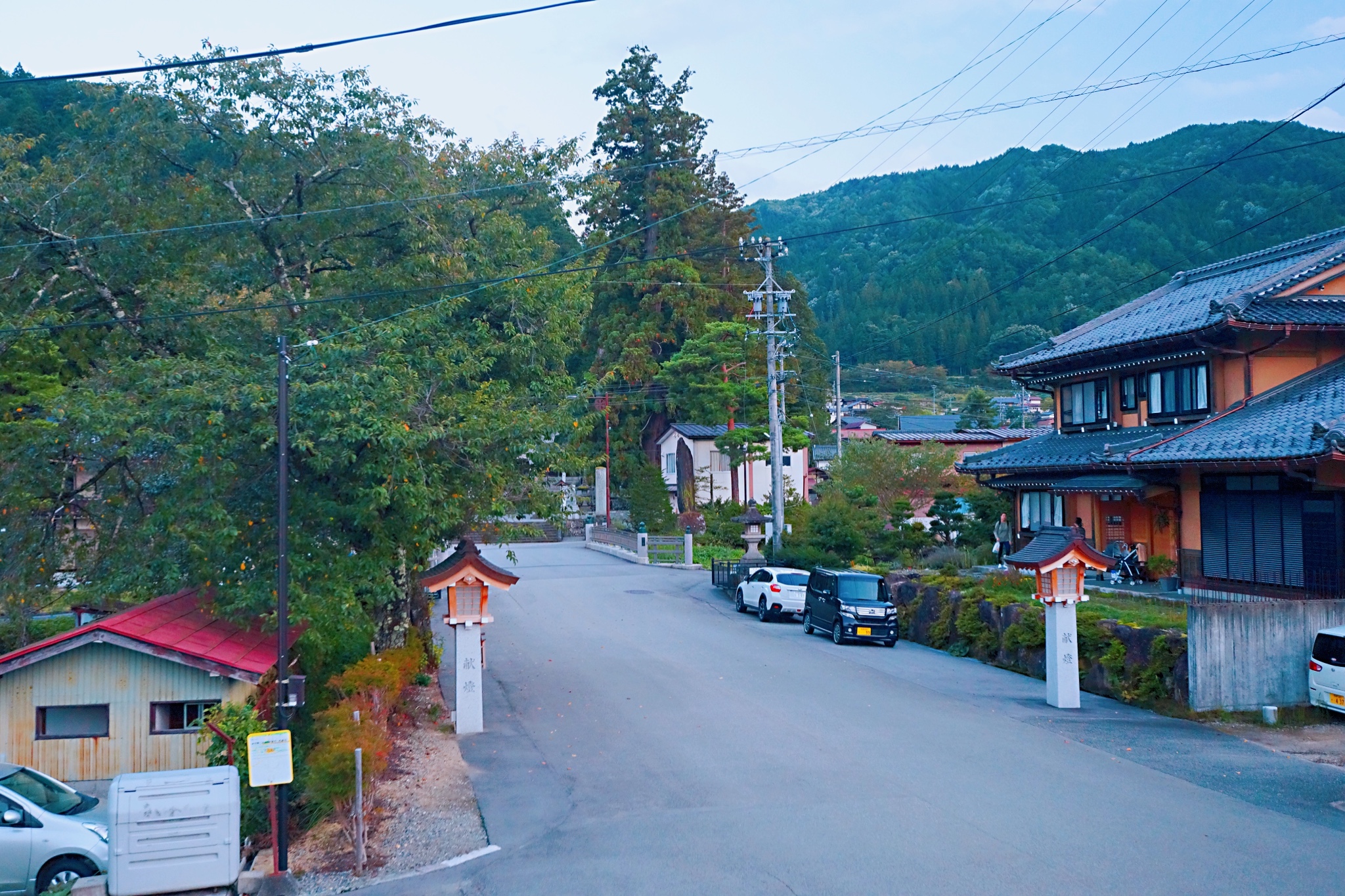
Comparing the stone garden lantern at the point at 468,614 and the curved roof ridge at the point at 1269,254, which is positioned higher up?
the curved roof ridge at the point at 1269,254

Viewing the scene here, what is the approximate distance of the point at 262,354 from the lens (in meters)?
17.4

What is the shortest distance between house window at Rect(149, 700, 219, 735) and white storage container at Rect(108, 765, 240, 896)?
4730mm

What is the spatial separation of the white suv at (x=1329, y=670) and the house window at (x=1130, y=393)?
1209cm

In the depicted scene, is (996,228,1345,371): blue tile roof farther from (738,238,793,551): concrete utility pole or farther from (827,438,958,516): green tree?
(827,438,958,516): green tree

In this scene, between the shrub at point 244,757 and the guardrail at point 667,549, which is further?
the guardrail at point 667,549

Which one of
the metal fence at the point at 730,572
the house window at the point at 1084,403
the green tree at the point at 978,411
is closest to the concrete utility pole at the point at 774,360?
the metal fence at the point at 730,572

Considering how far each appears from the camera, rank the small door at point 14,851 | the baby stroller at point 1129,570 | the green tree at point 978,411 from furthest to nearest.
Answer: the green tree at point 978,411 → the baby stroller at point 1129,570 → the small door at point 14,851

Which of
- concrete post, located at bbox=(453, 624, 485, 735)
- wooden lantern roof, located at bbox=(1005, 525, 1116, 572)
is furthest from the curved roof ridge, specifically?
concrete post, located at bbox=(453, 624, 485, 735)

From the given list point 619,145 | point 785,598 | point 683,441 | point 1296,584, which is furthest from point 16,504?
point 619,145

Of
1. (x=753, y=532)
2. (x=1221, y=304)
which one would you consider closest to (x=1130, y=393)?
(x=1221, y=304)

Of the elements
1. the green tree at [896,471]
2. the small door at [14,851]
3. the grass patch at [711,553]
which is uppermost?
the green tree at [896,471]

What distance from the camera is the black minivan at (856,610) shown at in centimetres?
2322

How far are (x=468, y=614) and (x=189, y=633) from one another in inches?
160

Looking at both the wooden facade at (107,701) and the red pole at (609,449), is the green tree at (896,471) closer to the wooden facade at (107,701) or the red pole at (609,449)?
the red pole at (609,449)
